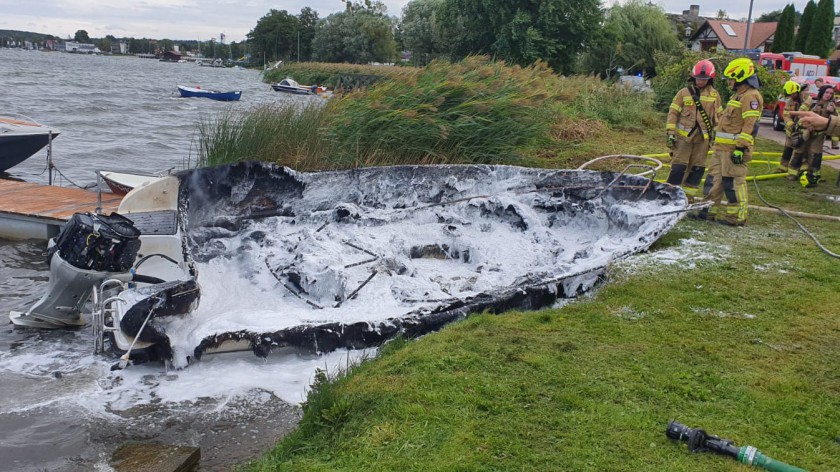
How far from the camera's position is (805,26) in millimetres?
38969

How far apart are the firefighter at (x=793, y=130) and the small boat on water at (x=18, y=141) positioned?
1388 cm

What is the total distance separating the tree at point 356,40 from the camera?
6919 cm

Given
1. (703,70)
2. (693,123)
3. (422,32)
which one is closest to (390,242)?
(693,123)

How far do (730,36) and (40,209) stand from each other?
5070 centimetres

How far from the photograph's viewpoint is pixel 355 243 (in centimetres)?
675

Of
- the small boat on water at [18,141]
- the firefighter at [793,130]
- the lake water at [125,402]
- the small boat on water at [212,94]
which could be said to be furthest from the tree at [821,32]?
the lake water at [125,402]

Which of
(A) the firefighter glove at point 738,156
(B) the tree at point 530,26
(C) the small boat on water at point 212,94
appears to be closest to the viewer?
(A) the firefighter glove at point 738,156

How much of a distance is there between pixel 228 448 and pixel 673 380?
105 inches

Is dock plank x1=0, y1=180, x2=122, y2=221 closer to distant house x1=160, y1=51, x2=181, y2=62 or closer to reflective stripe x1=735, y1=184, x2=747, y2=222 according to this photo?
reflective stripe x1=735, y1=184, x2=747, y2=222

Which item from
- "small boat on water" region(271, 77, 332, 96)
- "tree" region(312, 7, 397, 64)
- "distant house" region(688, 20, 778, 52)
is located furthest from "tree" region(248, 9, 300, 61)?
"distant house" region(688, 20, 778, 52)

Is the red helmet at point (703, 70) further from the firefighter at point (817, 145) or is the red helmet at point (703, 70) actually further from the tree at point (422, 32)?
the tree at point (422, 32)

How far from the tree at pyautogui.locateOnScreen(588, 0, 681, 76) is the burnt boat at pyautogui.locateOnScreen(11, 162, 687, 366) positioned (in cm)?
2875

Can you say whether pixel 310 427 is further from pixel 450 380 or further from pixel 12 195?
pixel 12 195

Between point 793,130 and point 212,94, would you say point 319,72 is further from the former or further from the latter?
point 793,130
